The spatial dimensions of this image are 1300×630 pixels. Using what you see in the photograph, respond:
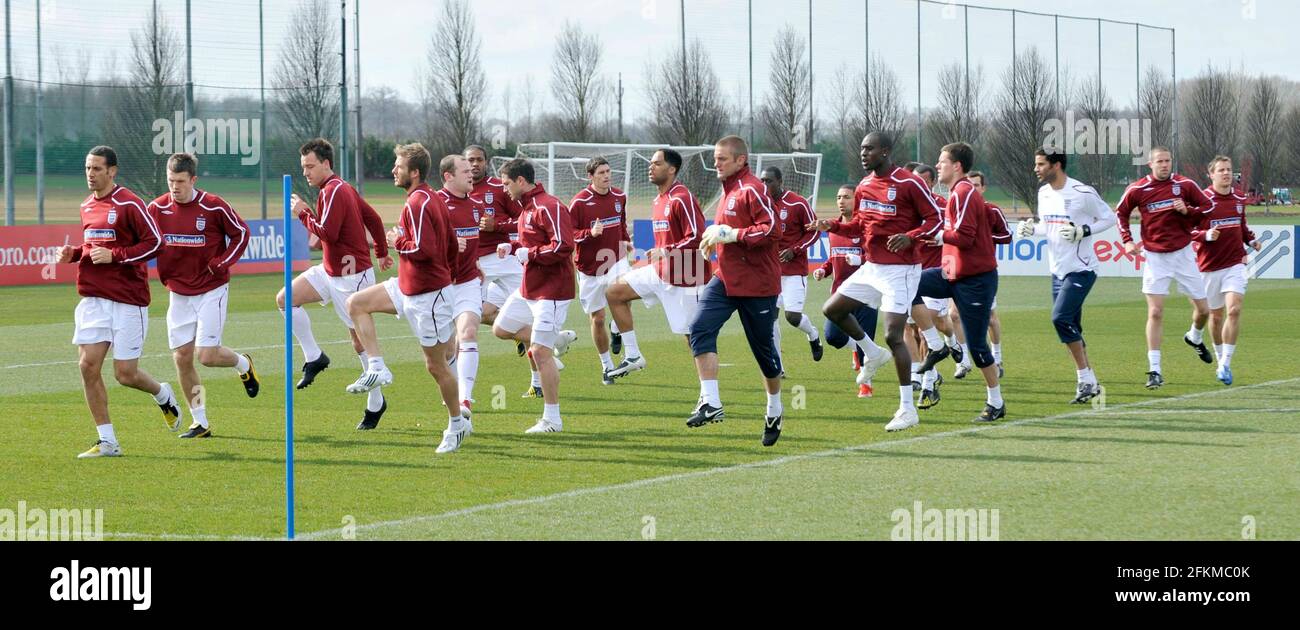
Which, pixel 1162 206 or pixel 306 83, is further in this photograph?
pixel 306 83

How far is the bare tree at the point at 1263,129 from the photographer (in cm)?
8825

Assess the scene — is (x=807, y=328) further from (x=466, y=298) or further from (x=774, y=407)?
(x=466, y=298)

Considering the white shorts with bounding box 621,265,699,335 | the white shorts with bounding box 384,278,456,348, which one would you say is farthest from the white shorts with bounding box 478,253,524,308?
the white shorts with bounding box 384,278,456,348

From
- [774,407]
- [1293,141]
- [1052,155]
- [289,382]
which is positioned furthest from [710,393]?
[1293,141]

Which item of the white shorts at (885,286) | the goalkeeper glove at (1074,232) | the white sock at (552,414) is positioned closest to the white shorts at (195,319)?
the white sock at (552,414)

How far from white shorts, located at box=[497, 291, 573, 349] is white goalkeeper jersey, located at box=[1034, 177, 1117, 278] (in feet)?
15.2

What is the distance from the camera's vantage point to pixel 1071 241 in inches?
538

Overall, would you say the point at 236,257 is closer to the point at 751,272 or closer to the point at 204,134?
the point at 751,272

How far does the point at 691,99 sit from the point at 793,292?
42.0 meters

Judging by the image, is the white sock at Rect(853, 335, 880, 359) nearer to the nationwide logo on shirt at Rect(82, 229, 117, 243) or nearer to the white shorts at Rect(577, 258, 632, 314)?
the white shorts at Rect(577, 258, 632, 314)

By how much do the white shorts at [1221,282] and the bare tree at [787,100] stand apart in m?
42.2

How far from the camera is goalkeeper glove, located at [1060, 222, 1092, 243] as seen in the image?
44.3ft

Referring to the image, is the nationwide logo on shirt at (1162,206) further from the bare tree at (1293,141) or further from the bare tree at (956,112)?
the bare tree at (1293,141)
